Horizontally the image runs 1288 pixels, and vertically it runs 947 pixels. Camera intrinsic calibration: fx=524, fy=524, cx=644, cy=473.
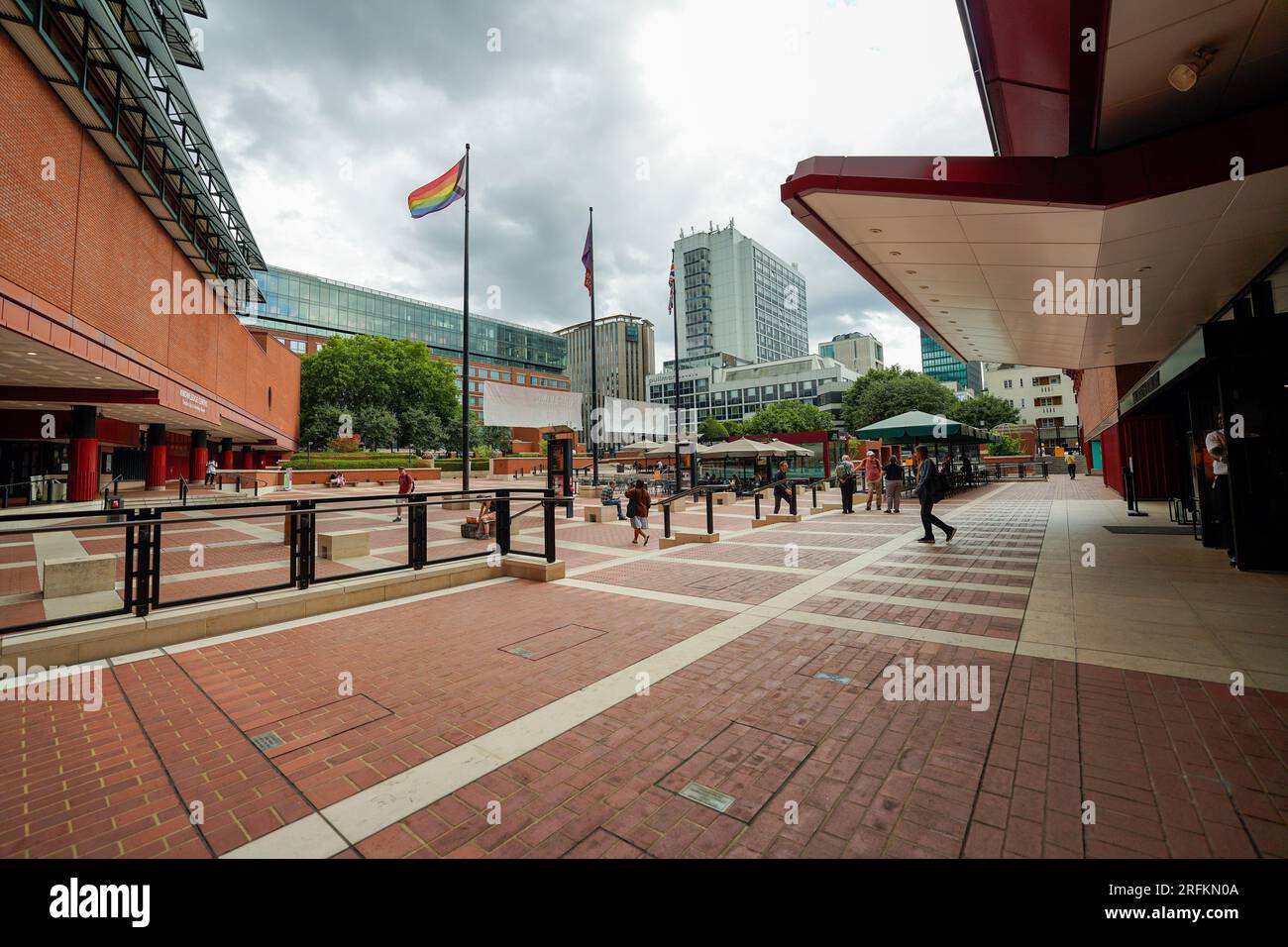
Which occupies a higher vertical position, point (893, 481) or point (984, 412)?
point (984, 412)

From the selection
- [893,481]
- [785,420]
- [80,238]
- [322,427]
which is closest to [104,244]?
[80,238]

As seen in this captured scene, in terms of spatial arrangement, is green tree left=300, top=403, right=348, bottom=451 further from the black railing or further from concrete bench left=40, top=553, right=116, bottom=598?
concrete bench left=40, top=553, right=116, bottom=598

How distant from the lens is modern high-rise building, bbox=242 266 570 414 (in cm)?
7381

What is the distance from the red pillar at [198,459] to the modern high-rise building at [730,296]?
353 feet

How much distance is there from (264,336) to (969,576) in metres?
48.5

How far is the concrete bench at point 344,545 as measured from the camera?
8.29 metres

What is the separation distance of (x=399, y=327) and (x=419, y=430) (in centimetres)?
4681

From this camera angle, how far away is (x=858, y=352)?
429ft

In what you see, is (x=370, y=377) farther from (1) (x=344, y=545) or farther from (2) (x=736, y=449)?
(1) (x=344, y=545)

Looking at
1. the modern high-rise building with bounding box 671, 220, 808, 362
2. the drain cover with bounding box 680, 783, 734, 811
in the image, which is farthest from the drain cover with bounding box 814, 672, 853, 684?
the modern high-rise building with bounding box 671, 220, 808, 362

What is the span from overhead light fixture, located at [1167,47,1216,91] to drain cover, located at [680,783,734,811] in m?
6.90

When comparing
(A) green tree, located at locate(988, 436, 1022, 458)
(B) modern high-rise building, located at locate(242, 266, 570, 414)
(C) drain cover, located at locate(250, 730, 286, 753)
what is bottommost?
(C) drain cover, located at locate(250, 730, 286, 753)
